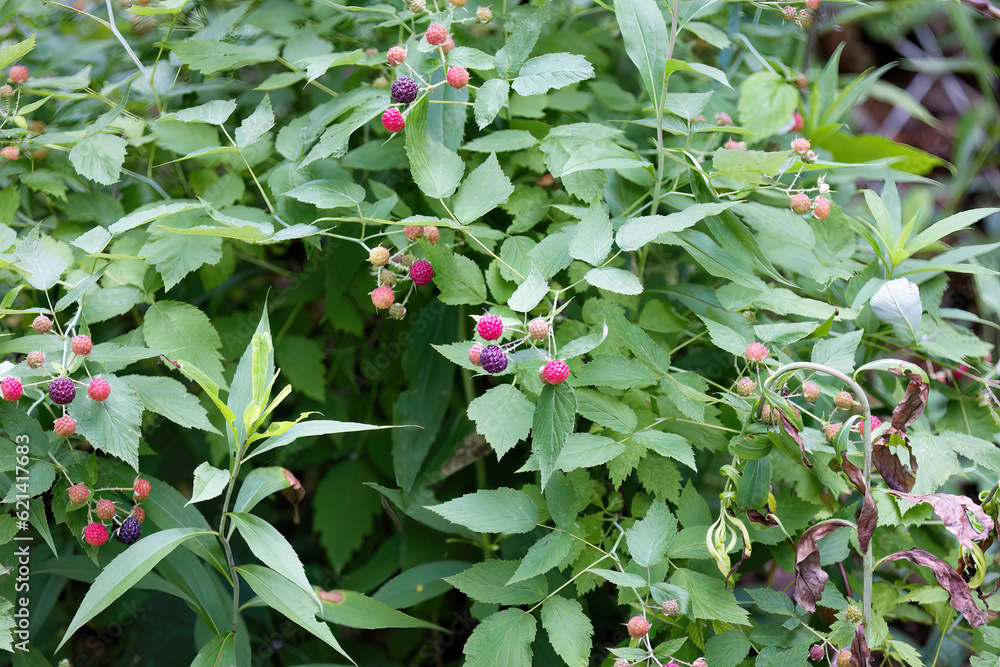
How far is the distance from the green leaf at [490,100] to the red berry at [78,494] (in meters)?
0.68

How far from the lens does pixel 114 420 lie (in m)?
0.82

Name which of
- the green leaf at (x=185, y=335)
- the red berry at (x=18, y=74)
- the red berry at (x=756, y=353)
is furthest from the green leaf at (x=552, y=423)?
the red berry at (x=18, y=74)

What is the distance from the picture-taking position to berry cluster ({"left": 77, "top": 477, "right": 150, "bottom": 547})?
0.85 m

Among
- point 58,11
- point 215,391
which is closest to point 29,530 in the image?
point 215,391

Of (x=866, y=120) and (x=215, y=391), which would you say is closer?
(x=215, y=391)

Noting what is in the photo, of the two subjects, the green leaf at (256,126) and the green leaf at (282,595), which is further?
the green leaf at (256,126)

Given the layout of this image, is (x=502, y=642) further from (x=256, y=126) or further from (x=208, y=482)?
(x=256, y=126)

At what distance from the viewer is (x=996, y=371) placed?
0.94m

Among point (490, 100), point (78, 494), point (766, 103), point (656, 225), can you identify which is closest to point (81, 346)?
point (78, 494)

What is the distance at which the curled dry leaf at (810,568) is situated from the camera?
0.76 meters

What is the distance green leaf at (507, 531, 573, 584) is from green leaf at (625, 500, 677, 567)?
0.08m

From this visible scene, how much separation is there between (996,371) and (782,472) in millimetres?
326

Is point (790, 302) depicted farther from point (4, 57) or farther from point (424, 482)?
point (4, 57)

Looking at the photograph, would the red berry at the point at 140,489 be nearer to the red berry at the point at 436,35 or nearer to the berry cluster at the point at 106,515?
the berry cluster at the point at 106,515
